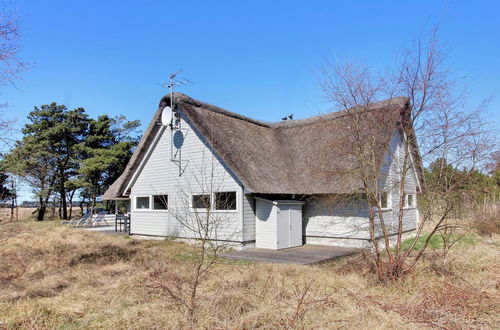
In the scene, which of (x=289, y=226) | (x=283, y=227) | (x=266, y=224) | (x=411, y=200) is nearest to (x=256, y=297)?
(x=266, y=224)

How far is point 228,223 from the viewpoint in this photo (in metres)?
13.3

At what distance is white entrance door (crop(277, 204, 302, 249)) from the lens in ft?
42.7

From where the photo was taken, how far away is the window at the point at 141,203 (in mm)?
16967

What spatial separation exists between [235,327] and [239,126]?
11.8 metres

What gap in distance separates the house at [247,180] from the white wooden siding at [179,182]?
40mm

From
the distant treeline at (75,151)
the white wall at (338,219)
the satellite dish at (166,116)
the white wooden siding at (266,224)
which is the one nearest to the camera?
the white wooden siding at (266,224)

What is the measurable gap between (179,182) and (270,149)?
4.17 m

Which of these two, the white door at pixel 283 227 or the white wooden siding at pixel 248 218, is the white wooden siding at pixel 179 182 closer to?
the white wooden siding at pixel 248 218

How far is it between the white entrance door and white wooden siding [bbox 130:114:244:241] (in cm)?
147

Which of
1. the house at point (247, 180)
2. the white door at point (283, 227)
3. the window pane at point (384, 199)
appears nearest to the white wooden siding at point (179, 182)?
the house at point (247, 180)

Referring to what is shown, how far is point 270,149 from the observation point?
51.4 ft

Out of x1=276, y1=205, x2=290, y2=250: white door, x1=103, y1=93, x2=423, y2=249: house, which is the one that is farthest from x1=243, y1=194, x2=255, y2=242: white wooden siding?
x1=276, y1=205, x2=290, y2=250: white door

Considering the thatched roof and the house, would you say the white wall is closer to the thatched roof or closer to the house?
the house

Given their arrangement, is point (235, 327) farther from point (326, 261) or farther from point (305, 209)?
point (305, 209)
